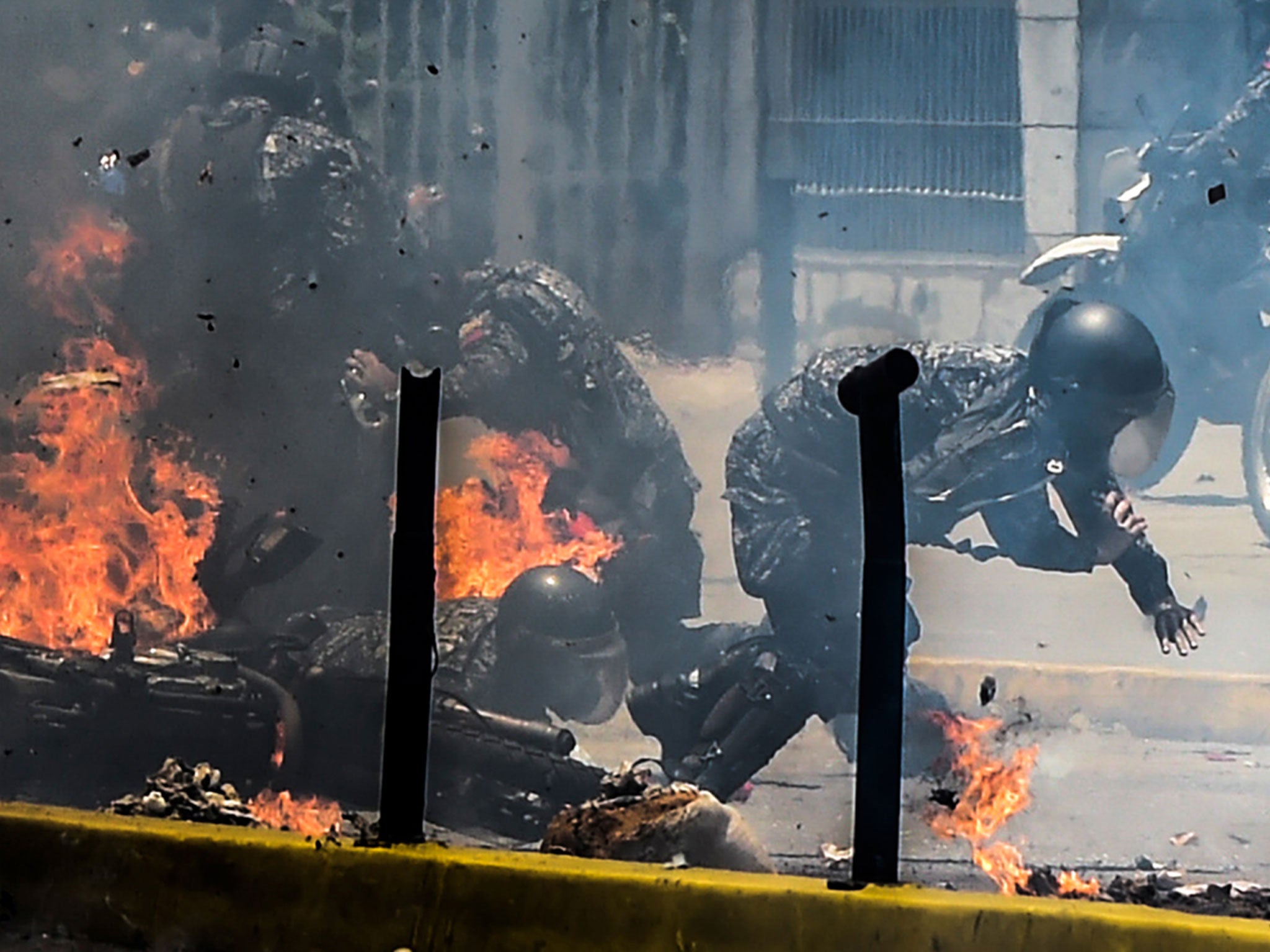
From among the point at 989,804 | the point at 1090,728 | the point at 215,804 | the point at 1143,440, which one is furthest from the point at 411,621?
the point at 1143,440

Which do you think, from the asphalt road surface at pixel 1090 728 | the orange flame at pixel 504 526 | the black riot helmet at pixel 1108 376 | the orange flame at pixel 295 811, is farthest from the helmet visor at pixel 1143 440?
the orange flame at pixel 295 811

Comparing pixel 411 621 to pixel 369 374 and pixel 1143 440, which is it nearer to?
pixel 369 374

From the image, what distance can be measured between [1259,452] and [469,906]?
3.34 metres

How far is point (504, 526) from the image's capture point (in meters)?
4.92

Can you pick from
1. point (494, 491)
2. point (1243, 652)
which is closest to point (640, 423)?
point (494, 491)

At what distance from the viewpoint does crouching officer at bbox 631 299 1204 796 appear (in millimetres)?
4664

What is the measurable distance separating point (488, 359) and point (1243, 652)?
3061 millimetres

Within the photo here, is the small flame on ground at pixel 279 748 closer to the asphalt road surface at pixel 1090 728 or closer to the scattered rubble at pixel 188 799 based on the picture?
the scattered rubble at pixel 188 799

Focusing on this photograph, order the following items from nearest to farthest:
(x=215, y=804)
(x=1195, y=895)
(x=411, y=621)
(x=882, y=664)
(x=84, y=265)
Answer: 1. (x=882, y=664)
2. (x=411, y=621)
3. (x=1195, y=895)
4. (x=215, y=804)
5. (x=84, y=265)

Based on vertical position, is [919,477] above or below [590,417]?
below

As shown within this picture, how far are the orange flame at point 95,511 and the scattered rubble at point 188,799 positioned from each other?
55 centimetres

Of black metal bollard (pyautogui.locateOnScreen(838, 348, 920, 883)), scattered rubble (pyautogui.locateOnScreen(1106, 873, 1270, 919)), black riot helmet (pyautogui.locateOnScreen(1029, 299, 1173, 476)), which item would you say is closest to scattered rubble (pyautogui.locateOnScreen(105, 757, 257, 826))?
black metal bollard (pyautogui.locateOnScreen(838, 348, 920, 883))

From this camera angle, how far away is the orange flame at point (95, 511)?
504 centimetres

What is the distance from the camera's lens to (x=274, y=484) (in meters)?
5.01
